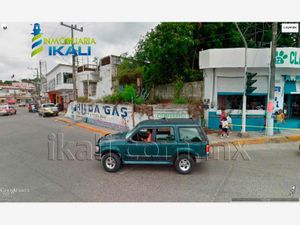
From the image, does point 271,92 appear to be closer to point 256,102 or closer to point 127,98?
point 256,102

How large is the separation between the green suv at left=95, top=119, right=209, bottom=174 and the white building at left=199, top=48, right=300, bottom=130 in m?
5.53

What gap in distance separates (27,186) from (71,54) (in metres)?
13.2

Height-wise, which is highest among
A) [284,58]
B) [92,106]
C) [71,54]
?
[71,54]

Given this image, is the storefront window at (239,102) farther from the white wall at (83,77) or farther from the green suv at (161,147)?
the white wall at (83,77)

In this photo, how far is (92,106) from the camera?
1325 centimetres

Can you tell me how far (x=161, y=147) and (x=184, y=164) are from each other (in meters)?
0.81

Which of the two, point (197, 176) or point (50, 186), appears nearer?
point (50, 186)

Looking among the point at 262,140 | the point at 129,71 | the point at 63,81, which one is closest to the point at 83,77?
the point at 129,71

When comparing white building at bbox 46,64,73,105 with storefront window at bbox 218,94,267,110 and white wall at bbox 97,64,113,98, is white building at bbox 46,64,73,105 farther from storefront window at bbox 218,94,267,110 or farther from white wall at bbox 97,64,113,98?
storefront window at bbox 218,94,267,110

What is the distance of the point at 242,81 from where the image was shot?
975 cm

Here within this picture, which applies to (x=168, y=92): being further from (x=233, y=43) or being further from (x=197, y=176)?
(x=197, y=176)

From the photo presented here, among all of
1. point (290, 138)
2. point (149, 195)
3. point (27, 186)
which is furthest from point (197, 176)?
point (290, 138)

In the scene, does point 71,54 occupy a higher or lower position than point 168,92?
higher

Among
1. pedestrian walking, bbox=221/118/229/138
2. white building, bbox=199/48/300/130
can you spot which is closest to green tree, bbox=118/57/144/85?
white building, bbox=199/48/300/130
